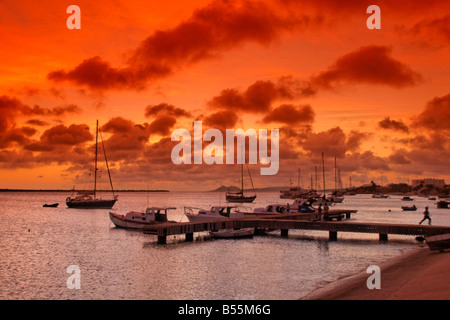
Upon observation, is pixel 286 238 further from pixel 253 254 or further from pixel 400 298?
pixel 400 298

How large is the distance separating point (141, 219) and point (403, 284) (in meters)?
41.3

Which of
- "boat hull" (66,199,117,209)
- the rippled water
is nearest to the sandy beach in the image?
the rippled water

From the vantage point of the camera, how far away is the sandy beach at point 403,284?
19.6m

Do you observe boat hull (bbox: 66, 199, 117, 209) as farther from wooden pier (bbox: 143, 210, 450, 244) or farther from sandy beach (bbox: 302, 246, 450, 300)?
sandy beach (bbox: 302, 246, 450, 300)

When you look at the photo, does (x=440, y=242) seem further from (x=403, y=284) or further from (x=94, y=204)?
(x=94, y=204)

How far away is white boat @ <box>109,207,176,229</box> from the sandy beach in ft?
102

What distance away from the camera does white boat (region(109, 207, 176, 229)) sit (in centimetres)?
5472

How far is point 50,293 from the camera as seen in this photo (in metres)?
25.4

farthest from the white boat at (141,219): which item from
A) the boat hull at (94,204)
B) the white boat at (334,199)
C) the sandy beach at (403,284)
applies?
the white boat at (334,199)

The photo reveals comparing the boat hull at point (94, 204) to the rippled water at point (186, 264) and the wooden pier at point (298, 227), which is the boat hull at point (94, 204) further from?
the wooden pier at point (298, 227)

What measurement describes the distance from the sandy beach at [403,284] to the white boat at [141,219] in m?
31.0

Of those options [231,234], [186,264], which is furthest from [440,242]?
[231,234]
